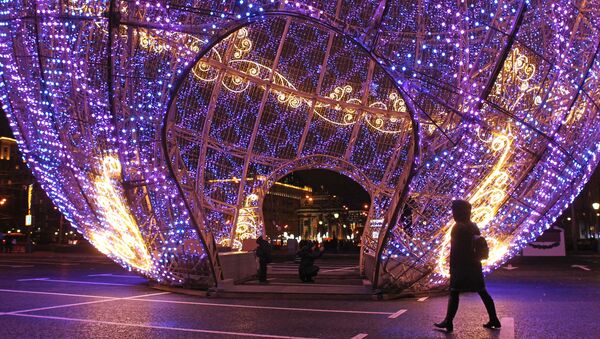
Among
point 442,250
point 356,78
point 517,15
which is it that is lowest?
point 442,250

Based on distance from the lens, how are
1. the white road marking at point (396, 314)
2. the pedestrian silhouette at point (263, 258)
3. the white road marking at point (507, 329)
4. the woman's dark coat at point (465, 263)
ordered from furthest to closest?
the pedestrian silhouette at point (263, 258) < the white road marking at point (396, 314) < the woman's dark coat at point (465, 263) < the white road marking at point (507, 329)

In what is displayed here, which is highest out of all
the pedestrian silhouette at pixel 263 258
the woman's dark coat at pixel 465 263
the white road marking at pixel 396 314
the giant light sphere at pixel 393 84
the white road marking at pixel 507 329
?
the giant light sphere at pixel 393 84

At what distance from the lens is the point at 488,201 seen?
37.2ft

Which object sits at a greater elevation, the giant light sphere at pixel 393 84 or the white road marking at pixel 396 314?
the giant light sphere at pixel 393 84

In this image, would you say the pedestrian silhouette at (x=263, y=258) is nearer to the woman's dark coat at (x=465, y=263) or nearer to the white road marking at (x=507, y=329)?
the white road marking at (x=507, y=329)

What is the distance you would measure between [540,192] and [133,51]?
8.10 metres

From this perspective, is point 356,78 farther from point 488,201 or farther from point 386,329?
point 386,329

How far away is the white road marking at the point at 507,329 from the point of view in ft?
23.5

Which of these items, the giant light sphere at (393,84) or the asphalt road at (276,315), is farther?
the giant light sphere at (393,84)

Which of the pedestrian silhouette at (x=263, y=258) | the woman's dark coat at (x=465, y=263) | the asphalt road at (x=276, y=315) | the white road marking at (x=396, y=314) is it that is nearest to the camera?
the woman's dark coat at (x=465, y=263)

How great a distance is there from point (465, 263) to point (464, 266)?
4 centimetres

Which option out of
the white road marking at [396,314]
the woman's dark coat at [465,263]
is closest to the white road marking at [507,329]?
the woman's dark coat at [465,263]

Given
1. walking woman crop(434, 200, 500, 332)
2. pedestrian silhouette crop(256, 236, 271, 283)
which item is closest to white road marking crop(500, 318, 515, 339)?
walking woman crop(434, 200, 500, 332)

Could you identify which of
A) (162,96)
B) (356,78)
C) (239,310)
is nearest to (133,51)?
(162,96)
